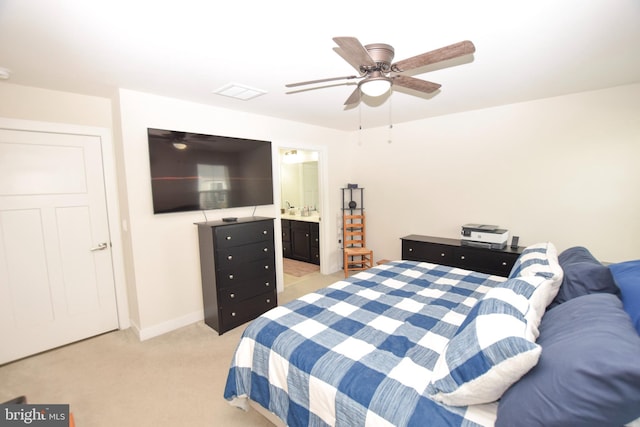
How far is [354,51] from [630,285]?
177 cm

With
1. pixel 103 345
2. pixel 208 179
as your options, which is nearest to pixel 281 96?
pixel 208 179

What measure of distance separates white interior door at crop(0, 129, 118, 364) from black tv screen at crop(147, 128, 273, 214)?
0.65 metres

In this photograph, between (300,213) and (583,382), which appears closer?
(583,382)

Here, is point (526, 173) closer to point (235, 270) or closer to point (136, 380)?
point (235, 270)

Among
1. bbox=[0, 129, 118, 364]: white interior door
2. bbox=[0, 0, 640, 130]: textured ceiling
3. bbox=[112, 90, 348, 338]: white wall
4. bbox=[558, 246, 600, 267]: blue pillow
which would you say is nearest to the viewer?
bbox=[0, 0, 640, 130]: textured ceiling

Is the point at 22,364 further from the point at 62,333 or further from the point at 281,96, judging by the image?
the point at 281,96

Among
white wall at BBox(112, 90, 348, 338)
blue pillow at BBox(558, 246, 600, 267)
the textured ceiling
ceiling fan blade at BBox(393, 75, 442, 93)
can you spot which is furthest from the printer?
white wall at BBox(112, 90, 348, 338)

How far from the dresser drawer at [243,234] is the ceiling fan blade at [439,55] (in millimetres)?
2135

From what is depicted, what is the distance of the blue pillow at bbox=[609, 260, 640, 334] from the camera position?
1214mm

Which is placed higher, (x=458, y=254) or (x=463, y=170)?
(x=463, y=170)

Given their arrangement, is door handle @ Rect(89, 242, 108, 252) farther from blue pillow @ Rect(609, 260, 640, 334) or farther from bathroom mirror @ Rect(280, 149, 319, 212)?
blue pillow @ Rect(609, 260, 640, 334)

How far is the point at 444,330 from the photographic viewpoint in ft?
5.36

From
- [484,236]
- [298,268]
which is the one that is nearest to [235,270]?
[298,268]

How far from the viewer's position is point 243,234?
309cm
